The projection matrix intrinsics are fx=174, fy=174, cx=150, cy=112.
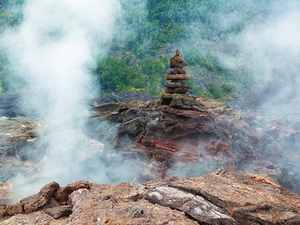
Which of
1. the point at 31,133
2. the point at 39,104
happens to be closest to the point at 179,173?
the point at 31,133

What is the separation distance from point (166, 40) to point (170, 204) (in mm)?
45528

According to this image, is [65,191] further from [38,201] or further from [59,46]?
[59,46]

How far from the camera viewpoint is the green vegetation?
3422 centimetres

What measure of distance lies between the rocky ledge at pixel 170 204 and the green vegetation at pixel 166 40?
28050mm

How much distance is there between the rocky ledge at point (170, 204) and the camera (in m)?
2.86

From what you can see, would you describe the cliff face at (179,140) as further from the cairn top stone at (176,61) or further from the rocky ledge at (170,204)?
the rocky ledge at (170,204)

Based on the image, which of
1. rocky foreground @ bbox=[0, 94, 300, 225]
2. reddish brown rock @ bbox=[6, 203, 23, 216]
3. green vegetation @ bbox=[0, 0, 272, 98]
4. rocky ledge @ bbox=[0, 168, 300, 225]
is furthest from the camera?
green vegetation @ bbox=[0, 0, 272, 98]

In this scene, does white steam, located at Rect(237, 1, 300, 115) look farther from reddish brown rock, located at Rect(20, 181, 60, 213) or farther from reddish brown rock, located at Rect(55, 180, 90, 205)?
reddish brown rock, located at Rect(20, 181, 60, 213)

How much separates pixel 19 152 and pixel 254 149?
18576 mm

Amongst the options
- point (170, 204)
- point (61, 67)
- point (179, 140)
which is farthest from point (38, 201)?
point (61, 67)

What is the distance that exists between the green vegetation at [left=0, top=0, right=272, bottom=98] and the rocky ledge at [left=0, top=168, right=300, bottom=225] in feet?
92.0

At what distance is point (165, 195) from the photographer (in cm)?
354

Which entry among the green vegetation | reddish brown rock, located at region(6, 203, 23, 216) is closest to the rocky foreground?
reddish brown rock, located at region(6, 203, 23, 216)

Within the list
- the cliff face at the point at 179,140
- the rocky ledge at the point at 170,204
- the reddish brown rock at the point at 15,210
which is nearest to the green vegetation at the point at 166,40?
the cliff face at the point at 179,140
